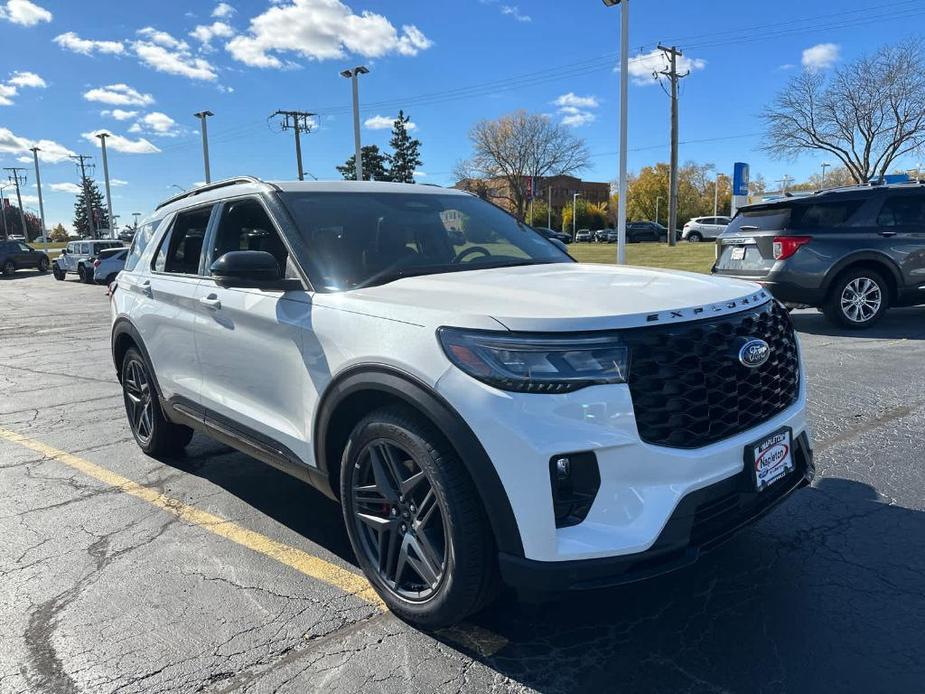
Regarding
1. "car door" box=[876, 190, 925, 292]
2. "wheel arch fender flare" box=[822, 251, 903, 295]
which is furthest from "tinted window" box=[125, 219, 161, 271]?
"car door" box=[876, 190, 925, 292]

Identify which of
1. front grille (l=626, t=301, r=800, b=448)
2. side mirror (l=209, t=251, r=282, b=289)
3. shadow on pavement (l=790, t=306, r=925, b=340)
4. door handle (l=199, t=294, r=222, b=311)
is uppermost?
side mirror (l=209, t=251, r=282, b=289)

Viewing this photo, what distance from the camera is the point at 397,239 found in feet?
11.6

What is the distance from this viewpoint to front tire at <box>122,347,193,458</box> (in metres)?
4.73

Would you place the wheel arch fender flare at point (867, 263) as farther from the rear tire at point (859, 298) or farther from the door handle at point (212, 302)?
the door handle at point (212, 302)

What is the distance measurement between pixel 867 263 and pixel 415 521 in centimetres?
866

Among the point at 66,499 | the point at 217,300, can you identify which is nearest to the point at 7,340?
the point at 66,499

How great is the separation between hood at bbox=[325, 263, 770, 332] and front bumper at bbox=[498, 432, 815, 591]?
0.64m

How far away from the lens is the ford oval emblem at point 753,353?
246cm

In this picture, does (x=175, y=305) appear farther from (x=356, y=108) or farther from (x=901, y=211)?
(x=356, y=108)

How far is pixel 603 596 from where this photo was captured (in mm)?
2910

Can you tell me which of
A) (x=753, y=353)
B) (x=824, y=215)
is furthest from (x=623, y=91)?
(x=753, y=353)

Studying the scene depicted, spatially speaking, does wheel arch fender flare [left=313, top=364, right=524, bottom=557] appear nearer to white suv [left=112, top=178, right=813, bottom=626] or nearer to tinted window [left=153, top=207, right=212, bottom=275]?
white suv [left=112, top=178, right=813, bottom=626]

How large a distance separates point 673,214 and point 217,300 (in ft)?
130

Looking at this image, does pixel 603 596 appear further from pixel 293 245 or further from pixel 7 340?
pixel 7 340
